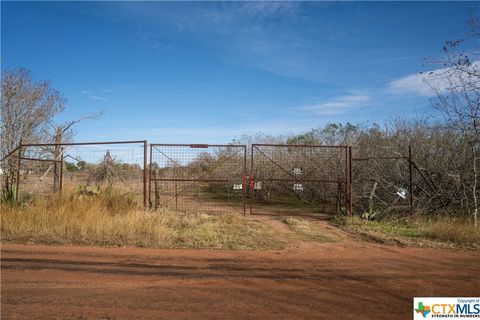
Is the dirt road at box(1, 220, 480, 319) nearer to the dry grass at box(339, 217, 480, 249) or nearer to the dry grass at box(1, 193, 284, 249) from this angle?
the dry grass at box(1, 193, 284, 249)

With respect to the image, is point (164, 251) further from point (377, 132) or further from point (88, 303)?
point (377, 132)

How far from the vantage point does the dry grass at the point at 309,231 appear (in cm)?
892

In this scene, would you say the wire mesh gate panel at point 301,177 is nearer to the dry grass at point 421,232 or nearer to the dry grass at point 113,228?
the dry grass at point 421,232

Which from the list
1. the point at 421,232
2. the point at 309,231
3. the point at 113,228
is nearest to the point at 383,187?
the point at 421,232

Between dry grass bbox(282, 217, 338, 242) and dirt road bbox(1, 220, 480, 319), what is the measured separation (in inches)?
43.9

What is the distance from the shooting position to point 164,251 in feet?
24.1

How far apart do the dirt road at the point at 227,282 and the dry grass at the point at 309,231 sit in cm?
112

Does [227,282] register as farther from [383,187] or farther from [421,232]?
[383,187]

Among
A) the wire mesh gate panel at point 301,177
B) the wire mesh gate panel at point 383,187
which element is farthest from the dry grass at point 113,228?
the wire mesh gate panel at point 301,177

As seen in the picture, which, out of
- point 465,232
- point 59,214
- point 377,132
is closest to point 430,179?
point 465,232

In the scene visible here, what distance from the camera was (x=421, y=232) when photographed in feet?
31.0

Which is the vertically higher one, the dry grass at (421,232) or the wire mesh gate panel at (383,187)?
the wire mesh gate panel at (383,187)

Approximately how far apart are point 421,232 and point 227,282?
680 centimetres

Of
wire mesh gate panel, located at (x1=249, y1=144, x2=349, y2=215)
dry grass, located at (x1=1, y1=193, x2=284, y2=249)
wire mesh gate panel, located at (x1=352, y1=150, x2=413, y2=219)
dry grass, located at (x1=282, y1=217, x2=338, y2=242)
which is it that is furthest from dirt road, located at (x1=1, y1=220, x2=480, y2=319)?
wire mesh gate panel, located at (x1=249, y1=144, x2=349, y2=215)
